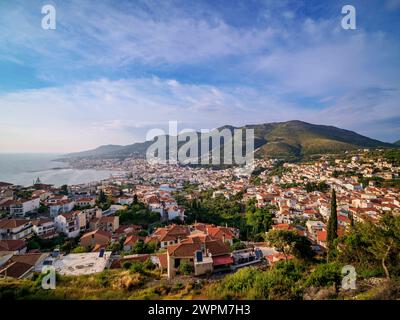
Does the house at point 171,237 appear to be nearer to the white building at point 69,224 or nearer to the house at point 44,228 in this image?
the white building at point 69,224

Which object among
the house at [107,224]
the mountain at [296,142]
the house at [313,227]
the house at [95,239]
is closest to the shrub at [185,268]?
the house at [95,239]

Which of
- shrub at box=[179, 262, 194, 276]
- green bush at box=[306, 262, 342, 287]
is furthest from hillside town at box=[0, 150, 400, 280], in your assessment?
green bush at box=[306, 262, 342, 287]

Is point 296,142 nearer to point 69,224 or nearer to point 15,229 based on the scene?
point 69,224

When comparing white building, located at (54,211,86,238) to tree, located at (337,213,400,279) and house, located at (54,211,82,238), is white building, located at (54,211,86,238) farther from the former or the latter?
tree, located at (337,213,400,279)

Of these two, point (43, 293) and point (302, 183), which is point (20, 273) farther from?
point (302, 183)

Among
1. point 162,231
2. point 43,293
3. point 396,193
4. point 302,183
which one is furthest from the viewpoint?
point 302,183

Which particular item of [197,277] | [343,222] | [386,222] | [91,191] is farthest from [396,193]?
[91,191]
